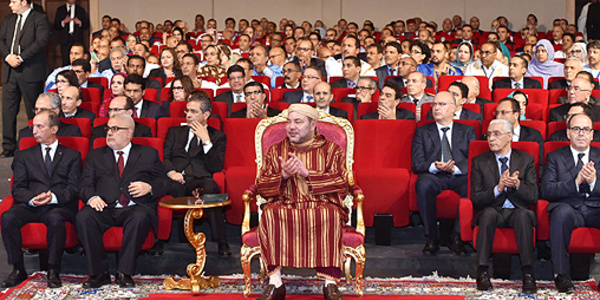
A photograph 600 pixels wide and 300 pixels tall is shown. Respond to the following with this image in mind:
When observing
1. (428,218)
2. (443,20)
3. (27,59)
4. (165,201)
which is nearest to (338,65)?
(27,59)

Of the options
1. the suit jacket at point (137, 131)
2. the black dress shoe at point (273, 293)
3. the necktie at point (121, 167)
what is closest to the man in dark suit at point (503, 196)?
→ the black dress shoe at point (273, 293)

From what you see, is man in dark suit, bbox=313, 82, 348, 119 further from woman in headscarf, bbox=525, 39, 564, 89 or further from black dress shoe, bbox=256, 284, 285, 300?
woman in headscarf, bbox=525, 39, 564, 89

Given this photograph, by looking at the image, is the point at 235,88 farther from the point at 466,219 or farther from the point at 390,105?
the point at 466,219

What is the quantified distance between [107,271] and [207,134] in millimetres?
997

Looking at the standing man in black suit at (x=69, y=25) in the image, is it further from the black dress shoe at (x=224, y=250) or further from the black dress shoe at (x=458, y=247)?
the black dress shoe at (x=458, y=247)

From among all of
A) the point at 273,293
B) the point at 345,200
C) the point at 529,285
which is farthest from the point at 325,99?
the point at 529,285

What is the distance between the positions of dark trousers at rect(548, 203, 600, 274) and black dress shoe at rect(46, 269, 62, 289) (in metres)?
2.32

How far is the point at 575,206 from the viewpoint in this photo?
12.2 feet

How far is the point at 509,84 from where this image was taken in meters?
6.00

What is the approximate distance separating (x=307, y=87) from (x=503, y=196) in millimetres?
1973

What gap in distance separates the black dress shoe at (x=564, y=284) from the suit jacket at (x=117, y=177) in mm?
1932

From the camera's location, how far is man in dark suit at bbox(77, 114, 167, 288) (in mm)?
3641

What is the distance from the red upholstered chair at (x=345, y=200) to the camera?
3.50 m

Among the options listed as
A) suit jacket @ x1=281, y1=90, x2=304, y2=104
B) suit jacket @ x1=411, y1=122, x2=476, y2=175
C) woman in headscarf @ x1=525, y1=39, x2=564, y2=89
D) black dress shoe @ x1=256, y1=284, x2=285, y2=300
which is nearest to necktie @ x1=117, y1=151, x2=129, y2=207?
black dress shoe @ x1=256, y1=284, x2=285, y2=300
